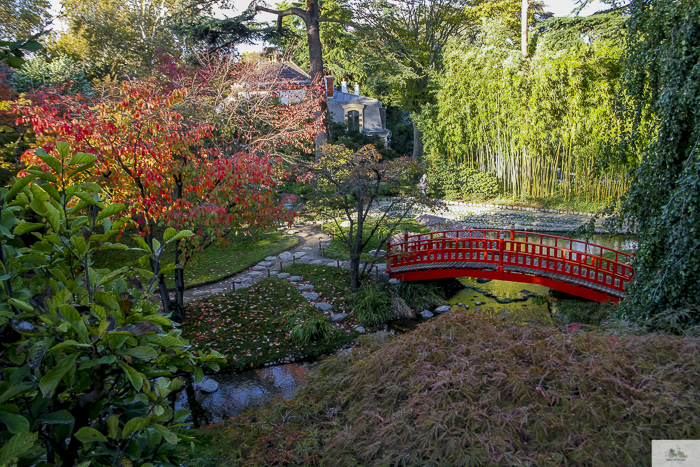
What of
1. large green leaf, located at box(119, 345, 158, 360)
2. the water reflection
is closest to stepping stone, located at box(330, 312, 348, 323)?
the water reflection

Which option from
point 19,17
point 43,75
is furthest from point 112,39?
point 43,75

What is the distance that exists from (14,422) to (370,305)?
830 cm

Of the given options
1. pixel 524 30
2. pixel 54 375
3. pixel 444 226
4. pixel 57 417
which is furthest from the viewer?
pixel 524 30

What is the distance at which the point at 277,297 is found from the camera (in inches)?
389

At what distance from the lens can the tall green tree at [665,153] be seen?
5160 mm

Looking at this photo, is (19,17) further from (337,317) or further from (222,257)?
(337,317)

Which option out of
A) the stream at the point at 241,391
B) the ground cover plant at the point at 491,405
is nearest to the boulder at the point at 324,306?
the stream at the point at 241,391

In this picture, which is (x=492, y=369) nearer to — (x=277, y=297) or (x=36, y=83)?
(x=277, y=297)

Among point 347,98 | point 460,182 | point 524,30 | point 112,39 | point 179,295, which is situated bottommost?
point 179,295

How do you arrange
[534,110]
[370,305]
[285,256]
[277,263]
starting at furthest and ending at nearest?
[534,110], [285,256], [277,263], [370,305]

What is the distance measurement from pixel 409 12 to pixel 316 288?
21.2m

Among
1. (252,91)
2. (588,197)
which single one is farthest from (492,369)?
(588,197)

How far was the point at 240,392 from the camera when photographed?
7.11m

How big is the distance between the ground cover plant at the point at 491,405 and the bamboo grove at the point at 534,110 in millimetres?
12252
